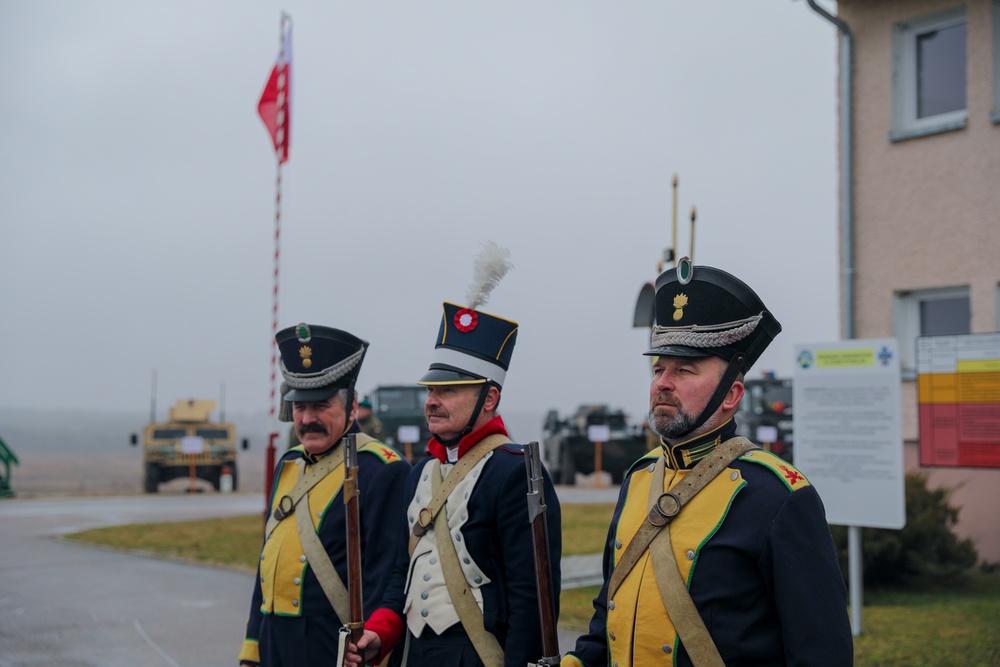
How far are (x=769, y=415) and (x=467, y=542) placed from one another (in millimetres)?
19375

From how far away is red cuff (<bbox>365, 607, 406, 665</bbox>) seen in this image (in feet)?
11.8

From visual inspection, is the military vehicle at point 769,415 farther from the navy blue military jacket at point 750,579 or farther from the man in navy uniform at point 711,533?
the navy blue military jacket at point 750,579

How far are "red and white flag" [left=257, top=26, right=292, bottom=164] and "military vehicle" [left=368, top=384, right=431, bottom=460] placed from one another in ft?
49.3

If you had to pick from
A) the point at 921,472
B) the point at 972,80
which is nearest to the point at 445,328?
the point at 921,472

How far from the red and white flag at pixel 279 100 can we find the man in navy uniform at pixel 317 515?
5.44m

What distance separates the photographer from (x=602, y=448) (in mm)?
26484

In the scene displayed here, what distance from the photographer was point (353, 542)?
150 inches

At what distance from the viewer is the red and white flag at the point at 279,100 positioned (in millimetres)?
9492

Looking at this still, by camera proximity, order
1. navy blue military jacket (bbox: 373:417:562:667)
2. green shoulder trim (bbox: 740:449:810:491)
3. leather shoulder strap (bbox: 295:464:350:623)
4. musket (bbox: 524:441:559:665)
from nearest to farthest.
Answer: green shoulder trim (bbox: 740:449:810:491)
musket (bbox: 524:441:559:665)
navy blue military jacket (bbox: 373:417:562:667)
leather shoulder strap (bbox: 295:464:350:623)

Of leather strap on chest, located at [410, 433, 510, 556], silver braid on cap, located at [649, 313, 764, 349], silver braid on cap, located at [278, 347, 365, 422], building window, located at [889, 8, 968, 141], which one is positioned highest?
building window, located at [889, 8, 968, 141]

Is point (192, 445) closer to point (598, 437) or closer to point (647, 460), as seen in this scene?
point (598, 437)

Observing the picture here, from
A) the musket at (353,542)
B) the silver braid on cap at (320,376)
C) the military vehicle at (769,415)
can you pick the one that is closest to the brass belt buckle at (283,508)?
the musket at (353,542)

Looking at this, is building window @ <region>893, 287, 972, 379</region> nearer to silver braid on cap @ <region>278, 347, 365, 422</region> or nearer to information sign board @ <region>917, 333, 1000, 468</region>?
information sign board @ <region>917, 333, 1000, 468</region>

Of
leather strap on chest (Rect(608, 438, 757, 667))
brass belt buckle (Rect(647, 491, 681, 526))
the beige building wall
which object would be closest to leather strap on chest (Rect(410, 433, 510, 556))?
leather strap on chest (Rect(608, 438, 757, 667))
